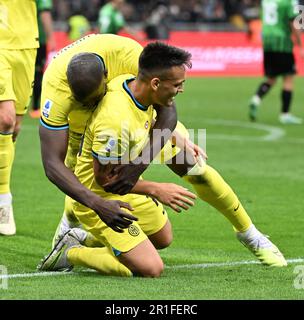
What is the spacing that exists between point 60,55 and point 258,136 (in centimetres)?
928

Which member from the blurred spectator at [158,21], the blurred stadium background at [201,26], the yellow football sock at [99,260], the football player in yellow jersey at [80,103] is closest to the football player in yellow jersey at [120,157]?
the yellow football sock at [99,260]

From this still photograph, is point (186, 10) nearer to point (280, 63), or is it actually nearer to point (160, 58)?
point (280, 63)

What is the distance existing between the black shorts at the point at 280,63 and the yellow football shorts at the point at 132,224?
10.7m

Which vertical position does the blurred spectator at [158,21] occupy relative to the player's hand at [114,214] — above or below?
below

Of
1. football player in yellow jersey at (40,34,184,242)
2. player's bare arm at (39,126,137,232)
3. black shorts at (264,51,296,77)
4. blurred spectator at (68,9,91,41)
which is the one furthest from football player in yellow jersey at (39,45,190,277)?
blurred spectator at (68,9,91,41)

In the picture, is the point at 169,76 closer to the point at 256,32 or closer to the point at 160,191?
the point at 160,191

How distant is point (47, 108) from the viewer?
7.30 m

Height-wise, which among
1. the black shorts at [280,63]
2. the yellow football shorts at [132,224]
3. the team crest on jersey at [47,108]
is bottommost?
the black shorts at [280,63]

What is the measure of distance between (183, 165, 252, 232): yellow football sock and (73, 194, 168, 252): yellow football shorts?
347 mm

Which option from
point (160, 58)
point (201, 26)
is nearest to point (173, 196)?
point (160, 58)

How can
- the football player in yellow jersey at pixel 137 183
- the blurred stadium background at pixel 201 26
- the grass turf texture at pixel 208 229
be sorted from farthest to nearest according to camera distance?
the blurred stadium background at pixel 201 26, the football player in yellow jersey at pixel 137 183, the grass turf texture at pixel 208 229

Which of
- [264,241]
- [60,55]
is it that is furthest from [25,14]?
[264,241]

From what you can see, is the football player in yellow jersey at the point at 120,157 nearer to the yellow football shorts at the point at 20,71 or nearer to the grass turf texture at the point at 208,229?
the grass turf texture at the point at 208,229

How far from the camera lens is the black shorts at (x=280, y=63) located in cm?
1833
